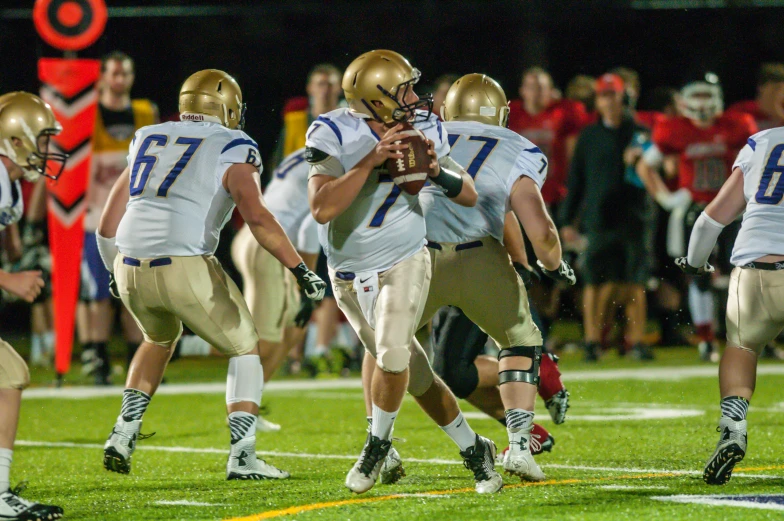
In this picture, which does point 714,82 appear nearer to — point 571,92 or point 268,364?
point 571,92

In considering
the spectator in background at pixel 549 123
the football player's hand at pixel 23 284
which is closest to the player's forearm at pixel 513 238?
the football player's hand at pixel 23 284

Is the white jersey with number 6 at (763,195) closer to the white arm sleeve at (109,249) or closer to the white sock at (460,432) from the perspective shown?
the white sock at (460,432)

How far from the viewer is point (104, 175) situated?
9.14 meters

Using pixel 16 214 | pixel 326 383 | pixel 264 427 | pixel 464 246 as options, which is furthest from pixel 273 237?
pixel 326 383

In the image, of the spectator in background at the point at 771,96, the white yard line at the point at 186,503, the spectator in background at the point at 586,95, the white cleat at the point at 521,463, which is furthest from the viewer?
the spectator in background at the point at 586,95

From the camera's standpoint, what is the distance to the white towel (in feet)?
15.2

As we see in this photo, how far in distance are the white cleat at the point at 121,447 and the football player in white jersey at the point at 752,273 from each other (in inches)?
81.8

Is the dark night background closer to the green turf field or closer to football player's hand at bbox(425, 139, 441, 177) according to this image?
the green turf field

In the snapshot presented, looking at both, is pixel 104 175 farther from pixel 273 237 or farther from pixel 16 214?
pixel 16 214

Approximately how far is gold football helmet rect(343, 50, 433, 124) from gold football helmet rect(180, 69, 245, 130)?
2.19ft

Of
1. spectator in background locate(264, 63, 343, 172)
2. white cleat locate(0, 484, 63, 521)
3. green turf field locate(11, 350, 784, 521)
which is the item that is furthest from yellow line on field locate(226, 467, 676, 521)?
spectator in background locate(264, 63, 343, 172)

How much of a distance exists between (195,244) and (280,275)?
1.79m

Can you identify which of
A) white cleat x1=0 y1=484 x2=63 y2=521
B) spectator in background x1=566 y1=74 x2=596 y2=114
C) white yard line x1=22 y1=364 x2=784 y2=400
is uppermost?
spectator in background x1=566 y1=74 x2=596 y2=114

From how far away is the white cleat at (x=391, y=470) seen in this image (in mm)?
4949
